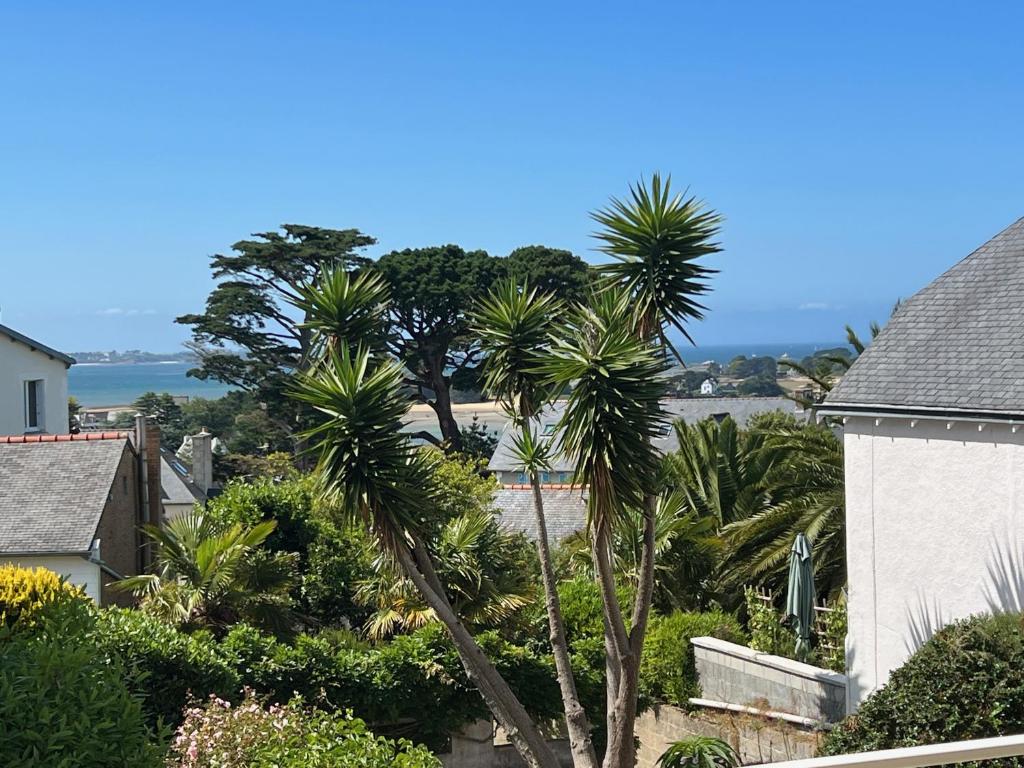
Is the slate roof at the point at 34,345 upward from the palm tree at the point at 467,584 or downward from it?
upward

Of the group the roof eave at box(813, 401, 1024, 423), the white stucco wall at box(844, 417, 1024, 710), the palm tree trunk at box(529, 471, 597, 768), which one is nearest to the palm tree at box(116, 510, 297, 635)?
the palm tree trunk at box(529, 471, 597, 768)

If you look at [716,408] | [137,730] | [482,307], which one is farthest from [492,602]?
[716,408]

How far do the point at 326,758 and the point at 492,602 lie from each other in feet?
29.0

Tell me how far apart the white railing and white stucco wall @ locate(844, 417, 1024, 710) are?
10.4 meters

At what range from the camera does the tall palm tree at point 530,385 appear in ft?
49.7

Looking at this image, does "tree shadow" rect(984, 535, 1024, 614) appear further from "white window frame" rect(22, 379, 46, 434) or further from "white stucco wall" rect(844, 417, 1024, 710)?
"white window frame" rect(22, 379, 46, 434)

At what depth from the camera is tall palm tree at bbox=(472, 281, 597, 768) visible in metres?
15.2

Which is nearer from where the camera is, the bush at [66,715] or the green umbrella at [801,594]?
the bush at [66,715]

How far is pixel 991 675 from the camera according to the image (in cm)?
1044

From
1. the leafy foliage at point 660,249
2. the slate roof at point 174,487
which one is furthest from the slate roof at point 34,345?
the leafy foliage at point 660,249

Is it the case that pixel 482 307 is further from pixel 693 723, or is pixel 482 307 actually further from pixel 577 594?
pixel 693 723

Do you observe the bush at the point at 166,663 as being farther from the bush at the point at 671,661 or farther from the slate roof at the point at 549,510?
the slate roof at the point at 549,510

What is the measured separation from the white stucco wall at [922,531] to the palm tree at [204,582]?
9110mm

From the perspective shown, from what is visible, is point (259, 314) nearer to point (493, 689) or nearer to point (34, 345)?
point (34, 345)
